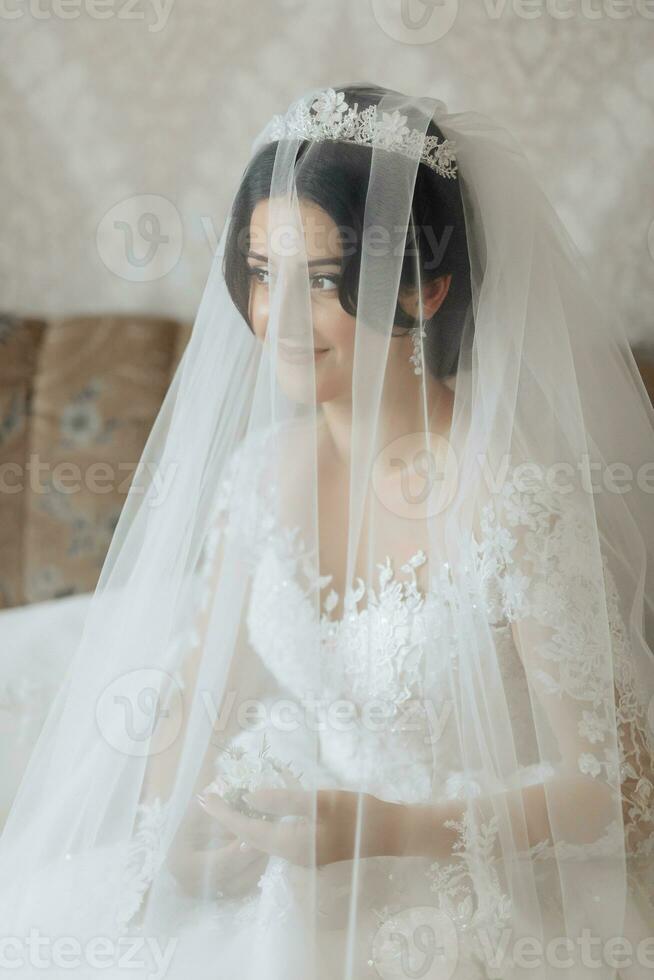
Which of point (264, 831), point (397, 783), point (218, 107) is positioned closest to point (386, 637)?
point (397, 783)

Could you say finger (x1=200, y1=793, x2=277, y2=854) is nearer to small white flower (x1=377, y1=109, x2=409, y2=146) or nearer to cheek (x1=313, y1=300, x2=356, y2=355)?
cheek (x1=313, y1=300, x2=356, y2=355)

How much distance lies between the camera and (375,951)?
918mm

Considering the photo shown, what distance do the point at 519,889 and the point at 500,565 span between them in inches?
13.4

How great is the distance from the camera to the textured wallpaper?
1603mm

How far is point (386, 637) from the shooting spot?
1.14 metres

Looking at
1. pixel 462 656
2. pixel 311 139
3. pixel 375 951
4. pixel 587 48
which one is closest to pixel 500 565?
pixel 462 656

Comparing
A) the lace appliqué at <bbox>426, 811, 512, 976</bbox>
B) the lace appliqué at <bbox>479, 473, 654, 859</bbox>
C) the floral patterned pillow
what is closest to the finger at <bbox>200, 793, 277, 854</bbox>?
the lace appliqué at <bbox>426, 811, 512, 976</bbox>

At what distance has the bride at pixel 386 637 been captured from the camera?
948mm

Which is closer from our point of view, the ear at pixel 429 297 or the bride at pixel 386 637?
the bride at pixel 386 637

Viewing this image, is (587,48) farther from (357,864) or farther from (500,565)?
(357,864)

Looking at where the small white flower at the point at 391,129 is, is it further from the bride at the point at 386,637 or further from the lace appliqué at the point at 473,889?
the lace appliqué at the point at 473,889

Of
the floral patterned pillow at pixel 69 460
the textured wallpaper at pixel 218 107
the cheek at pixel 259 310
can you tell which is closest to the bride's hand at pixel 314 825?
the cheek at pixel 259 310

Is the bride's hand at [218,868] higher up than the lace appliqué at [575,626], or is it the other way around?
the lace appliqué at [575,626]

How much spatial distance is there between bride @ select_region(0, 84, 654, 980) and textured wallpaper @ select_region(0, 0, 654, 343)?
0.52m
